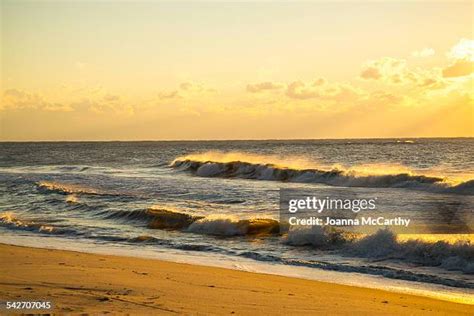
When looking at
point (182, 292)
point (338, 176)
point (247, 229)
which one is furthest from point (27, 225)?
point (338, 176)

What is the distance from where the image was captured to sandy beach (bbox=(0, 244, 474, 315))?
21.0ft

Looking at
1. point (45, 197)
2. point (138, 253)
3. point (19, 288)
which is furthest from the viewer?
point (45, 197)

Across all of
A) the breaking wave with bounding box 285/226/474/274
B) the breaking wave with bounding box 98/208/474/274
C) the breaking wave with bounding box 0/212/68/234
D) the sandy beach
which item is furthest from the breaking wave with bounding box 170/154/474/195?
the sandy beach

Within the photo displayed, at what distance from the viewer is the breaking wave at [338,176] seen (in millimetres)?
24672

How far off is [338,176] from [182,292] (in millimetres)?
23395

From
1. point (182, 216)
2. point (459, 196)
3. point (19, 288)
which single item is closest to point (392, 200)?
point (459, 196)

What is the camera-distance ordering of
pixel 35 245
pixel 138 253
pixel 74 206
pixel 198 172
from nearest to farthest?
pixel 138 253
pixel 35 245
pixel 74 206
pixel 198 172

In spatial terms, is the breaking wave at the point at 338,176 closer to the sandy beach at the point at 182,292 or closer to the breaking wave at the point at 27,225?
the breaking wave at the point at 27,225

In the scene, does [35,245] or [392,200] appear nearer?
[35,245]

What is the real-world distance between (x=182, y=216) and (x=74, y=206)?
16.2ft

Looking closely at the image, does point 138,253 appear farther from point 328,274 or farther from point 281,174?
point 281,174

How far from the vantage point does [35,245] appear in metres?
11.9

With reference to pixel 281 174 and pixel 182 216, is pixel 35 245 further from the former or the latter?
pixel 281 174

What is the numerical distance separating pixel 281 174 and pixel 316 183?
175 inches
